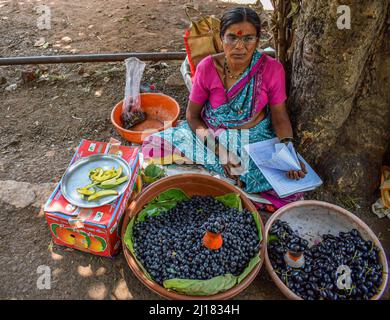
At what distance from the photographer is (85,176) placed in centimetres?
247

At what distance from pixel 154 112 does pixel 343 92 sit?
6.22ft

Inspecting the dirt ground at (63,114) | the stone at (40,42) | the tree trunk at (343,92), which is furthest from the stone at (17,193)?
the stone at (40,42)

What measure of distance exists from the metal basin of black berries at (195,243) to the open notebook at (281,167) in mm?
291

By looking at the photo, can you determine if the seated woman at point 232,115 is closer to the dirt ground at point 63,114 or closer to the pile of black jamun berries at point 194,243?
the pile of black jamun berries at point 194,243

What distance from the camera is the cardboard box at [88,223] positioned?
223 cm

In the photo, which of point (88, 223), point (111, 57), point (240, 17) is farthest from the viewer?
point (111, 57)

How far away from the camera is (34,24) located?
523 cm

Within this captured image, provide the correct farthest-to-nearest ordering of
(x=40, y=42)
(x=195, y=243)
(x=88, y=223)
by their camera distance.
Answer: (x=40, y=42) < (x=195, y=243) < (x=88, y=223)

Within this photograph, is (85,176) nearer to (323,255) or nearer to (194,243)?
(194,243)

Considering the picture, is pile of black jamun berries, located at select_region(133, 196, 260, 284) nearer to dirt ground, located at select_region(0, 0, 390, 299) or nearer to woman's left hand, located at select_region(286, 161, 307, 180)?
dirt ground, located at select_region(0, 0, 390, 299)

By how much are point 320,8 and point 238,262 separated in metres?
1.72

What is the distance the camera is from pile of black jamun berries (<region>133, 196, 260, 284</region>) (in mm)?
2166

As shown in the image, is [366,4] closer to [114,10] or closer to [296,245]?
[296,245]

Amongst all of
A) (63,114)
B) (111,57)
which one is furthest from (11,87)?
(111,57)
